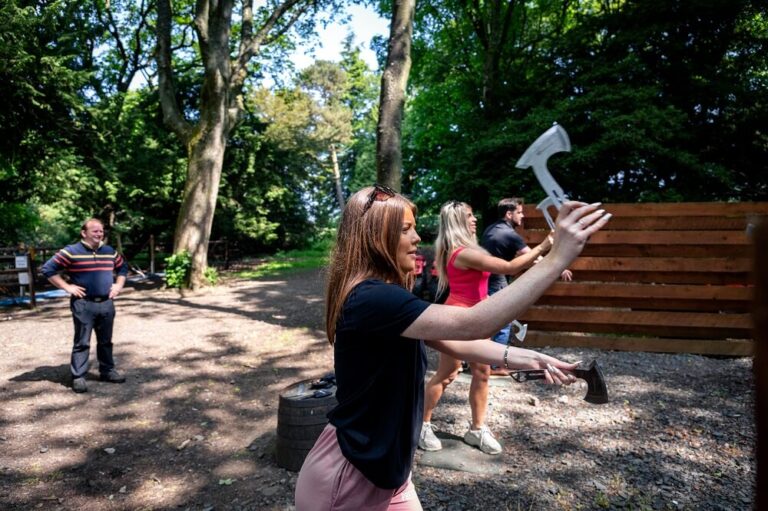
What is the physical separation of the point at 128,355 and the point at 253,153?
1829 centimetres

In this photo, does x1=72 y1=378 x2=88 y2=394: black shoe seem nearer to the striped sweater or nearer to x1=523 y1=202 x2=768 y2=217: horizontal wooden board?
the striped sweater

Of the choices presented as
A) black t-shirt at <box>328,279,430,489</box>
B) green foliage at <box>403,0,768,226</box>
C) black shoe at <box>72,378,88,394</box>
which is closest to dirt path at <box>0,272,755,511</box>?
black shoe at <box>72,378,88,394</box>

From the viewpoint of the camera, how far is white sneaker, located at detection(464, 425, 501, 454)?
444 centimetres

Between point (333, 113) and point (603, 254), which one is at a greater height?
point (333, 113)

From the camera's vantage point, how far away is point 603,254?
296 inches

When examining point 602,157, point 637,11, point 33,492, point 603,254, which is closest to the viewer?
point 33,492

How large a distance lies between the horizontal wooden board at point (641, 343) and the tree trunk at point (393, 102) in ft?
11.3

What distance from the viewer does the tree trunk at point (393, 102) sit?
7750 mm

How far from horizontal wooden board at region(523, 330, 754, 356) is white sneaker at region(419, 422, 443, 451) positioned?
3628 mm

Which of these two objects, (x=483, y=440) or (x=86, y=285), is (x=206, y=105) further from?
(x=483, y=440)

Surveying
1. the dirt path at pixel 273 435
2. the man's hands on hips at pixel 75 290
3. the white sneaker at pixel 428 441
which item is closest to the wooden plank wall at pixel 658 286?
the dirt path at pixel 273 435

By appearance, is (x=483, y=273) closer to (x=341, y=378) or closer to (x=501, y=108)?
(x=341, y=378)

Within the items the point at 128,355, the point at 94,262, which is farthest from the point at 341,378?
the point at 128,355

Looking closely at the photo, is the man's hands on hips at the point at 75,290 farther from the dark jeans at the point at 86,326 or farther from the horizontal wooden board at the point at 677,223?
the horizontal wooden board at the point at 677,223
